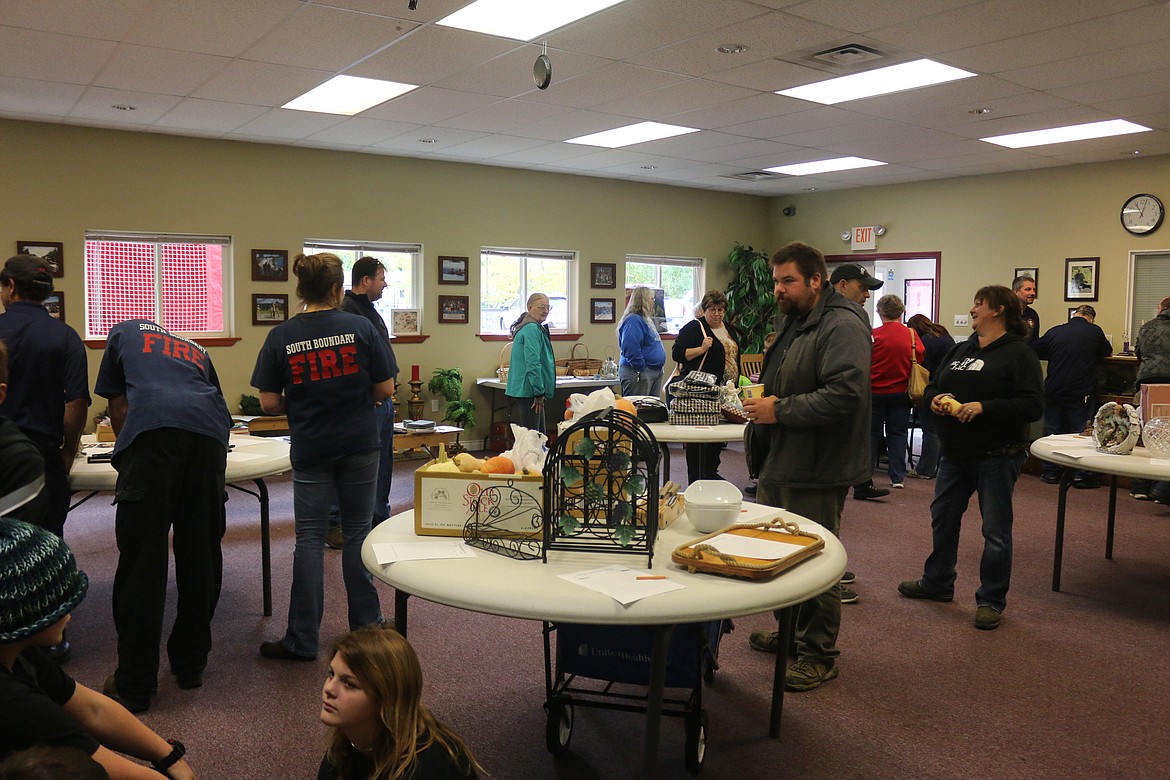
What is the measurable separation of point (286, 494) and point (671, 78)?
4.00m

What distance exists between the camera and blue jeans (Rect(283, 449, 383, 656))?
132 inches

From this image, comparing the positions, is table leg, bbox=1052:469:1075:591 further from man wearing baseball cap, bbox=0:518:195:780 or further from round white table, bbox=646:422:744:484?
man wearing baseball cap, bbox=0:518:195:780

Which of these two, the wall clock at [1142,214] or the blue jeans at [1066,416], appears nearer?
the blue jeans at [1066,416]

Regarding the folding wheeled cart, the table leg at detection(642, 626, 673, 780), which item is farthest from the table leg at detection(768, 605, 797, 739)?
the table leg at detection(642, 626, 673, 780)

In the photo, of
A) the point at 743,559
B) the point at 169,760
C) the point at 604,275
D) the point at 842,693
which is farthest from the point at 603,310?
the point at 169,760

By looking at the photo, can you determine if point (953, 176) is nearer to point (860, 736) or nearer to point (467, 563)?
point (860, 736)

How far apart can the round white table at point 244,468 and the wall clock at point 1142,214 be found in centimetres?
775

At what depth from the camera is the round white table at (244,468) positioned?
3.39m

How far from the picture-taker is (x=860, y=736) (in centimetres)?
291

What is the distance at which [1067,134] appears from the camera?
23.5 feet

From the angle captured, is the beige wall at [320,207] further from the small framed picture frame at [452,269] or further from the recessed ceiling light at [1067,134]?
the recessed ceiling light at [1067,134]

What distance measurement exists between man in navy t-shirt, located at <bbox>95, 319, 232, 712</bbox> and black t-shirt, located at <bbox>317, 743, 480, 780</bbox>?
5.48 ft

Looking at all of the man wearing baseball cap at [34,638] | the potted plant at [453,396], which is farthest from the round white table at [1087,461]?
the potted plant at [453,396]

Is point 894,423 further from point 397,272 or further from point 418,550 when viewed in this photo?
point 418,550
